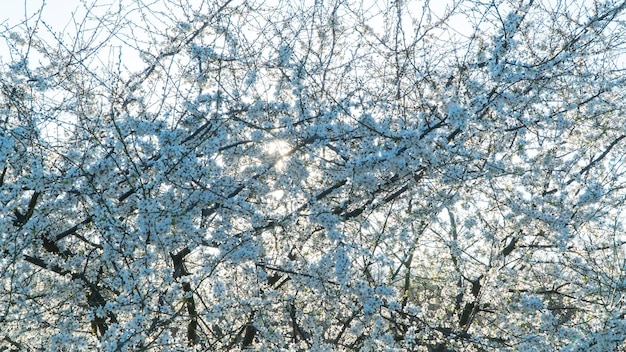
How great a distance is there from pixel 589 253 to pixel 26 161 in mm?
7071

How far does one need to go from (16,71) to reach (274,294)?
4.04 m

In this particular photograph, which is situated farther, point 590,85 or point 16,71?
point 590,85

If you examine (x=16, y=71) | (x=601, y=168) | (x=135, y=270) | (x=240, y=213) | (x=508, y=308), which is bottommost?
(x=135, y=270)

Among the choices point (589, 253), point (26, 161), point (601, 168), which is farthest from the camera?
A: point (601, 168)

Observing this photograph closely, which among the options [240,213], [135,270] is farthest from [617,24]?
[135,270]

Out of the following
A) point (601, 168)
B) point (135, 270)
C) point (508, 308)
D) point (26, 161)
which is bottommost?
point (135, 270)

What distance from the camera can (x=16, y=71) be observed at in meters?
6.35

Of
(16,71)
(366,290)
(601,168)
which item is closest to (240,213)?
(366,290)

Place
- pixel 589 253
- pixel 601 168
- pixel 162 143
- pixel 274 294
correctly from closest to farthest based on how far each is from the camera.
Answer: pixel 162 143
pixel 274 294
pixel 589 253
pixel 601 168

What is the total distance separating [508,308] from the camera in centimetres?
739

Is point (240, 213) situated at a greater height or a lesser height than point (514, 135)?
lesser

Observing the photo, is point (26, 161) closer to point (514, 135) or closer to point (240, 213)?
point (240, 213)

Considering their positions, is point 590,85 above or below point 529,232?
above

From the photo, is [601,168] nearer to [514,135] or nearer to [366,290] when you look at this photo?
[514,135]
